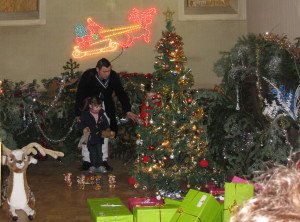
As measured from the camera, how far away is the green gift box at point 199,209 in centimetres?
347

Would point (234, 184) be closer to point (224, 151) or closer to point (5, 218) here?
point (224, 151)

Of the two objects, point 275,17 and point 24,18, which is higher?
point 24,18

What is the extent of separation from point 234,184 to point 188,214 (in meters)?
0.40

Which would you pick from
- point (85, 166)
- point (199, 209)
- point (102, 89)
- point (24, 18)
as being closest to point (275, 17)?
point (102, 89)

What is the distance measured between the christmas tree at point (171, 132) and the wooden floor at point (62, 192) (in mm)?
349

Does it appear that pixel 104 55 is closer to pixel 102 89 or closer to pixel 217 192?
pixel 102 89

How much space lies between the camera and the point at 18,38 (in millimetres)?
11477

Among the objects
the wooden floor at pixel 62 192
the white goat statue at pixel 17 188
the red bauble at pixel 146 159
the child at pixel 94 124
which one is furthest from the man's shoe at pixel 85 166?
the white goat statue at pixel 17 188

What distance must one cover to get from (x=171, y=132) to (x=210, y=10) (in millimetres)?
6358

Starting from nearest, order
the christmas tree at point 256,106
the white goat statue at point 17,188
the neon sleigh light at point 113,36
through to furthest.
→ the white goat statue at point 17,188
the christmas tree at point 256,106
the neon sleigh light at point 113,36

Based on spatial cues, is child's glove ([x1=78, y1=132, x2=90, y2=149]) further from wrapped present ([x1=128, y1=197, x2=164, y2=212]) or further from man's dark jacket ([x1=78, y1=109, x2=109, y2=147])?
wrapped present ([x1=128, y1=197, x2=164, y2=212])

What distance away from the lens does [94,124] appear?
23.3 ft

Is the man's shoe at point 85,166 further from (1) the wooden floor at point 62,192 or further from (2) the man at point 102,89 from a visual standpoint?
(2) the man at point 102,89

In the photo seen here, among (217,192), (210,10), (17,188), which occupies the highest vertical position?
(210,10)
